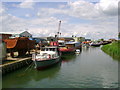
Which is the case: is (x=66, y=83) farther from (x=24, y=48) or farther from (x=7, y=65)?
(x=24, y=48)

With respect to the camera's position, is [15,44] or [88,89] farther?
[15,44]

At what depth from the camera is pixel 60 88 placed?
1591 centimetres

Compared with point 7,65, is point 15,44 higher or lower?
higher

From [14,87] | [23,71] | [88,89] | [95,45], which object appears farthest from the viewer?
[95,45]

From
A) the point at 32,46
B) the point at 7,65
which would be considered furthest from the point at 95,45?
the point at 7,65

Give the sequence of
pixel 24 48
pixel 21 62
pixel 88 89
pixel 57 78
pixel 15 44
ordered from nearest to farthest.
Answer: pixel 88 89
pixel 57 78
pixel 21 62
pixel 15 44
pixel 24 48

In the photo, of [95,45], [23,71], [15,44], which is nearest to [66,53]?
[15,44]

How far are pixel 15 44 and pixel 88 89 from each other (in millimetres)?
17768

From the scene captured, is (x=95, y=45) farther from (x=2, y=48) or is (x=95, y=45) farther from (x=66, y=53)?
(x=2, y=48)

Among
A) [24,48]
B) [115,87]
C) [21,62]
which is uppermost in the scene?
[24,48]

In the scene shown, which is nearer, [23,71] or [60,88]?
[60,88]

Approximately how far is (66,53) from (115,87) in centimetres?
2887

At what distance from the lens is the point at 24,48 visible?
1214 inches

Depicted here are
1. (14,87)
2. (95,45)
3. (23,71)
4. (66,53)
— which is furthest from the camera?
(95,45)
